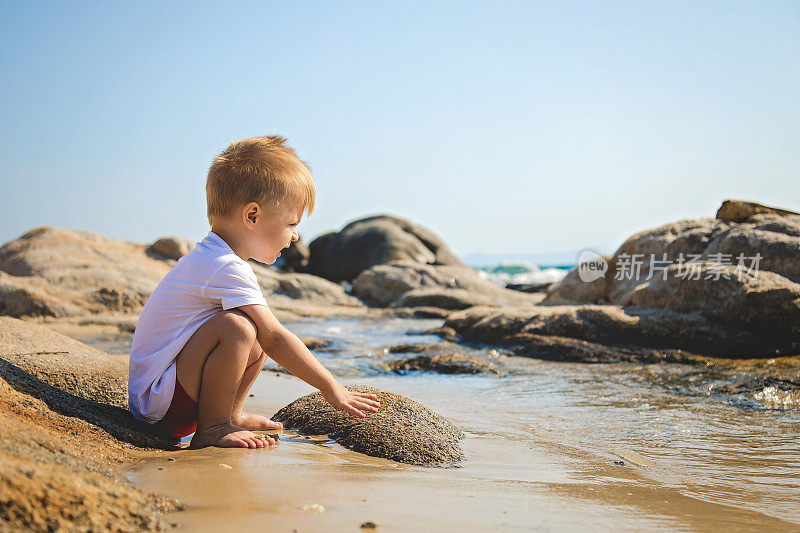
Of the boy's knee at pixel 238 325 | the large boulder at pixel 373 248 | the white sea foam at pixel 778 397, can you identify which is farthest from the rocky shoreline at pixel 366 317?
the large boulder at pixel 373 248

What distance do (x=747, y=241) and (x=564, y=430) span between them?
17.8 feet

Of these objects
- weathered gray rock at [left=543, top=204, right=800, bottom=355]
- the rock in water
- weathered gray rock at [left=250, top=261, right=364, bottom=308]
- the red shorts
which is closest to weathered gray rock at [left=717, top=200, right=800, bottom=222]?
weathered gray rock at [left=543, top=204, right=800, bottom=355]

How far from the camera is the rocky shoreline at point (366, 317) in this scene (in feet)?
6.16

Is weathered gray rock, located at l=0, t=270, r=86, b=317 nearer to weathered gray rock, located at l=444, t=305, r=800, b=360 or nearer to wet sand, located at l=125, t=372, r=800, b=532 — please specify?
weathered gray rock, located at l=444, t=305, r=800, b=360

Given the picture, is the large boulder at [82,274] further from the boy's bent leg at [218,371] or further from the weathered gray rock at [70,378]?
the boy's bent leg at [218,371]

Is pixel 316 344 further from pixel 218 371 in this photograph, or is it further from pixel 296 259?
pixel 296 259

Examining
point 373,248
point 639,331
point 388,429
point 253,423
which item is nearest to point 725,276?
point 639,331

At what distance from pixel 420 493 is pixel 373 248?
2084cm

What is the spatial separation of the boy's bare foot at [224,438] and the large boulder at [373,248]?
1934cm

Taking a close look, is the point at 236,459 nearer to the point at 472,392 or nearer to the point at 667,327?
the point at 472,392

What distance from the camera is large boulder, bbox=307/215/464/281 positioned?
2272 centimetres

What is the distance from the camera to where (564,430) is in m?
4.18

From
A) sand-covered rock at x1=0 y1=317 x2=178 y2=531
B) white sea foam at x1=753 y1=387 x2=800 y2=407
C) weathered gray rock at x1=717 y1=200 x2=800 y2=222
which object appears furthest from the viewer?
weathered gray rock at x1=717 y1=200 x2=800 y2=222

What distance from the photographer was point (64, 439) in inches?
92.9
